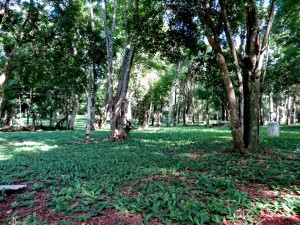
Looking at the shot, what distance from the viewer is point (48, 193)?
4301mm

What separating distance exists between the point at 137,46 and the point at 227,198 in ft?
27.9

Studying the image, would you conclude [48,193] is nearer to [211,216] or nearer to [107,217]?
[107,217]

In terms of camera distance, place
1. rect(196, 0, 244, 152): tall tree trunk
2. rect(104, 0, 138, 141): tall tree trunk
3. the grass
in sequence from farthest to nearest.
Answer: rect(104, 0, 138, 141): tall tree trunk < rect(196, 0, 244, 152): tall tree trunk < the grass

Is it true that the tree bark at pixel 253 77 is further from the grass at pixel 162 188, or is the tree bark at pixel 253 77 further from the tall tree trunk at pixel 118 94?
the tall tree trunk at pixel 118 94

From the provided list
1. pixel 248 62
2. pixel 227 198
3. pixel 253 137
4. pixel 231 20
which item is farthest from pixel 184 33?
pixel 227 198

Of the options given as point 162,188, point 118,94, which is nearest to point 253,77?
point 162,188

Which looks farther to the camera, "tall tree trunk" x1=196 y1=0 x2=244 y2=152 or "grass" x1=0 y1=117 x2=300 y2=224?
"tall tree trunk" x1=196 y1=0 x2=244 y2=152

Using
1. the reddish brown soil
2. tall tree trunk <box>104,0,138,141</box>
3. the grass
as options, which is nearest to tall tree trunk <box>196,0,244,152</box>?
the grass

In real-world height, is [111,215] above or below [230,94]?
below

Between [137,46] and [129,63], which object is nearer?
[137,46]

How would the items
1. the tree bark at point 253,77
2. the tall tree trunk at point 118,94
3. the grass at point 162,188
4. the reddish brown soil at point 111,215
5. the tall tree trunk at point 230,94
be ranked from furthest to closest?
the tall tree trunk at point 118,94, the tree bark at point 253,77, the tall tree trunk at point 230,94, the grass at point 162,188, the reddish brown soil at point 111,215

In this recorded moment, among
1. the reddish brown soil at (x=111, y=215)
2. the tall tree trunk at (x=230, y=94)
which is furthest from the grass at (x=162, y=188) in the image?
the tall tree trunk at (x=230, y=94)

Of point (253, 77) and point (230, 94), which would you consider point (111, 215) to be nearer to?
point (230, 94)

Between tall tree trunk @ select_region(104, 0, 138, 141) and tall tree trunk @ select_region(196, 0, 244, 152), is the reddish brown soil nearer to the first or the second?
tall tree trunk @ select_region(196, 0, 244, 152)
